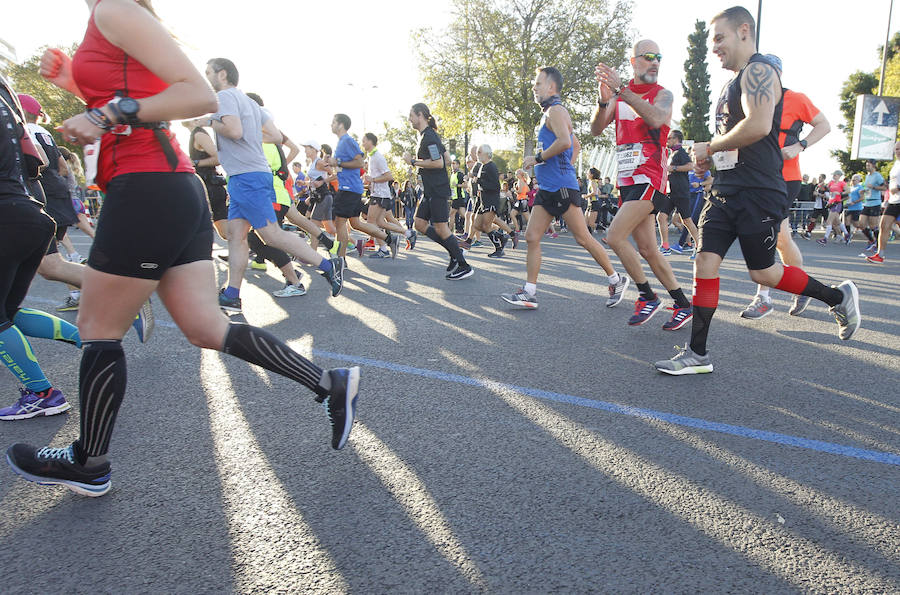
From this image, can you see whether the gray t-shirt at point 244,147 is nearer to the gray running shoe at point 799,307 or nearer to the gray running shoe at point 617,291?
the gray running shoe at point 617,291

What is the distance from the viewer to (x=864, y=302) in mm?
5883

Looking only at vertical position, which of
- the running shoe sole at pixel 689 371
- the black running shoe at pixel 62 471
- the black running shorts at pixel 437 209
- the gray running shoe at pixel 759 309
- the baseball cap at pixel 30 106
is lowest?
the black running shoe at pixel 62 471

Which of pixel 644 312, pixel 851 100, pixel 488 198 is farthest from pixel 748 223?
pixel 851 100

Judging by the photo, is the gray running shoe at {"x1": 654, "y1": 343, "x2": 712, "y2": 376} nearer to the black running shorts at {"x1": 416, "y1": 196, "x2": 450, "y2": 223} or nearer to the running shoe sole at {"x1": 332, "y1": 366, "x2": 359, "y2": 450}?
the running shoe sole at {"x1": 332, "y1": 366, "x2": 359, "y2": 450}

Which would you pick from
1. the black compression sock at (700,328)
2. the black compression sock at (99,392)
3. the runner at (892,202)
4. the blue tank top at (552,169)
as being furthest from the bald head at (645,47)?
the runner at (892,202)

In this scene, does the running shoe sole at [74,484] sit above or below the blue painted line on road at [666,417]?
below

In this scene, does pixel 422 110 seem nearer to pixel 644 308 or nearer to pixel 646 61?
pixel 646 61

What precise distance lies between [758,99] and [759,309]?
2.53m

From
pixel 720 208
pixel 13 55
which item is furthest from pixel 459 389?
pixel 13 55

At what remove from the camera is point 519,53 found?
2962cm

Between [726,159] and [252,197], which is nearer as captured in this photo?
[726,159]

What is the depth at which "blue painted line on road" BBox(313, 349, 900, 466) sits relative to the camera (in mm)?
2404

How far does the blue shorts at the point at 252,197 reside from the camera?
509 centimetres

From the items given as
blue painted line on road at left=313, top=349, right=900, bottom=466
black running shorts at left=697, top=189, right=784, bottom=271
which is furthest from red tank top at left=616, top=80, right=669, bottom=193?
blue painted line on road at left=313, top=349, right=900, bottom=466
